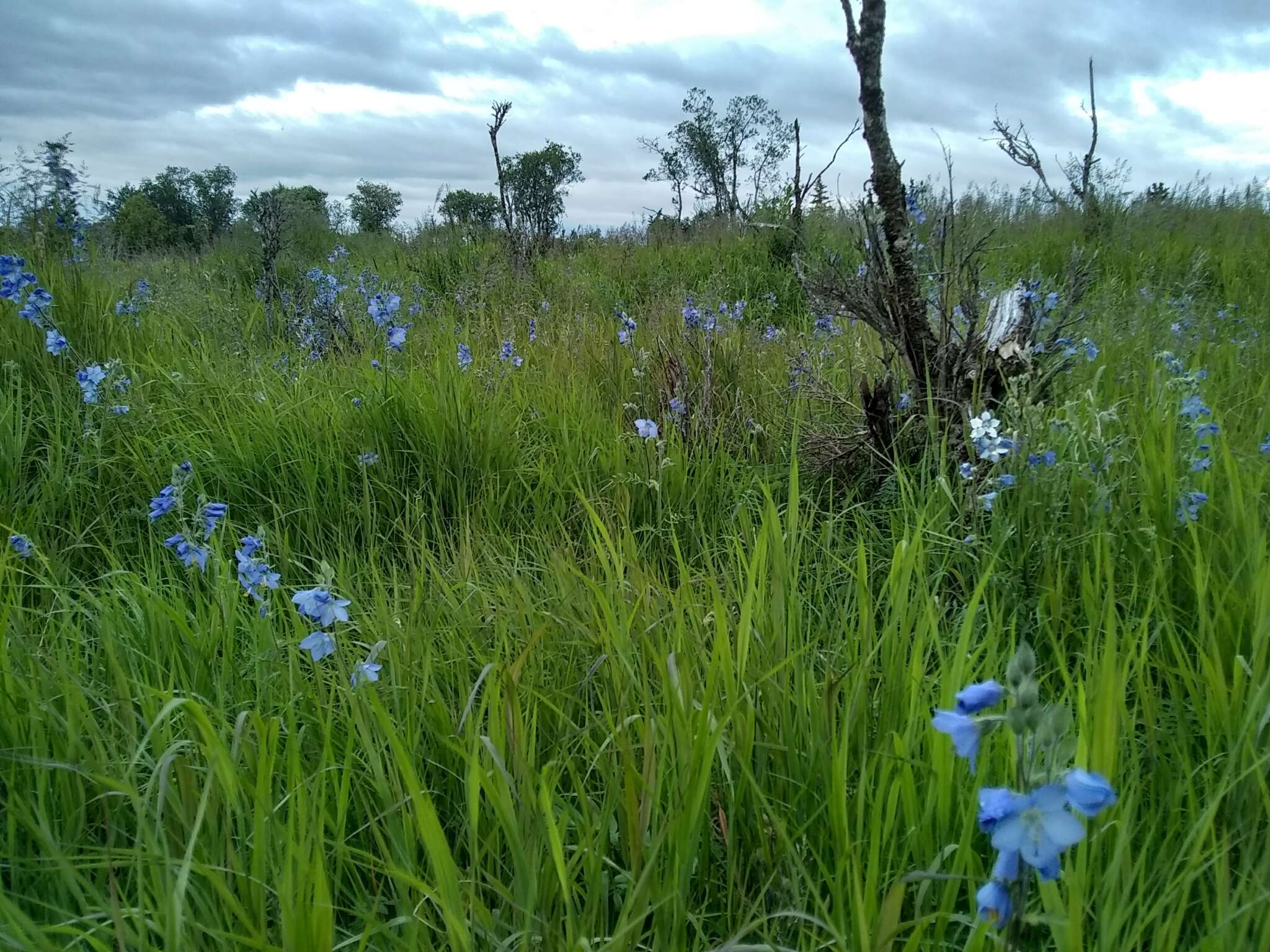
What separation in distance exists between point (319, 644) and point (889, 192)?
2430mm

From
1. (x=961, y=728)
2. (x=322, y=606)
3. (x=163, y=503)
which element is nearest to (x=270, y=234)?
(x=163, y=503)

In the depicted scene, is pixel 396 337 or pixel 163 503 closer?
pixel 163 503

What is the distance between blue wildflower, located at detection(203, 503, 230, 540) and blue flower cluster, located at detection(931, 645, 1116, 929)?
179 cm

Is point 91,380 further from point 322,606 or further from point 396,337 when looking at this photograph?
point 322,606

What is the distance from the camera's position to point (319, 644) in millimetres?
1479

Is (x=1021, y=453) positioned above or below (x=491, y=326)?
below

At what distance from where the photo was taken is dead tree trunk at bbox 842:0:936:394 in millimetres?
2762

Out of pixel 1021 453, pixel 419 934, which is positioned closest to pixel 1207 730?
pixel 1021 453

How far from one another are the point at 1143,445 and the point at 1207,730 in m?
1.18

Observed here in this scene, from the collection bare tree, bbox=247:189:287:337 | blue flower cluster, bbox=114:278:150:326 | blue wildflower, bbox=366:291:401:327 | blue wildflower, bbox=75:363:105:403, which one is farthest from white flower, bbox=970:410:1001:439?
bare tree, bbox=247:189:287:337

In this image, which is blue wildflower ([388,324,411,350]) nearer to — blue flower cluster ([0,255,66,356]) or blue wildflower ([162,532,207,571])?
blue flower cluster ([0,255,66,356])

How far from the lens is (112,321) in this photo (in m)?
3.84

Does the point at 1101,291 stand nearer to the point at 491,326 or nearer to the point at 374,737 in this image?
the point at 491,326

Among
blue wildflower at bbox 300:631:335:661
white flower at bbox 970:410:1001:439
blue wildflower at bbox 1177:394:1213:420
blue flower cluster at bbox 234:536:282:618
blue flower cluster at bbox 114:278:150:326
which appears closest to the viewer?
blue wildflower at bbox 300:631:335:661
